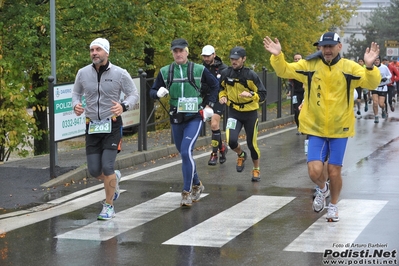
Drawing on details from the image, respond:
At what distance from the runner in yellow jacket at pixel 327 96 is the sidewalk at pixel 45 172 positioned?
368cm

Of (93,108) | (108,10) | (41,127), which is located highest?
(108,10)

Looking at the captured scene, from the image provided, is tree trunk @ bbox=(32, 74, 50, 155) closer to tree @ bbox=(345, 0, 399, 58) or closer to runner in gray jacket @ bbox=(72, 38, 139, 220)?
runner in gray jacket @ bbox=(72, 38, 139, 220)

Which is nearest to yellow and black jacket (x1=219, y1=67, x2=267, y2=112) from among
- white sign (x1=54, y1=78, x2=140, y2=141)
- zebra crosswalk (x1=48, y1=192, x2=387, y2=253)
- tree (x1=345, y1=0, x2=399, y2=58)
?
zebra crosswalk (x1=48, y1=192, x2=387, y2=253)

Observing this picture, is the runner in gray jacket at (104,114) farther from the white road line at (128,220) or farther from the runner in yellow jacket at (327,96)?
the runner in yellow jacket at (327,96)

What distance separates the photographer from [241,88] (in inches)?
486

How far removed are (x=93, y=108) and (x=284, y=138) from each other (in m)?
10.4

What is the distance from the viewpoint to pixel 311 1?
111ft

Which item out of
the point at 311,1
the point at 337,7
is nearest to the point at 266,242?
the point at 311,1

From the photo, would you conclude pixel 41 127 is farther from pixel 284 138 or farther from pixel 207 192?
pixel 207 192

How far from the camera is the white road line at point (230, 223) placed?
8258 mm

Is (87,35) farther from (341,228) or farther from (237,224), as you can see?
(341,228)

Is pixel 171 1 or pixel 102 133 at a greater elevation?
pixel 171 1

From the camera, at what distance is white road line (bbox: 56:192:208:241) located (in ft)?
28.2

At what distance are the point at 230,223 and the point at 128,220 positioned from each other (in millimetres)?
1124
